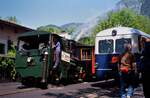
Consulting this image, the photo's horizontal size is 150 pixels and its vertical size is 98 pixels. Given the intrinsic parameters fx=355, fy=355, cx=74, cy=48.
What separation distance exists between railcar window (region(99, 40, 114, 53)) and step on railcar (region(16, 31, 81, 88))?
2.06 meters

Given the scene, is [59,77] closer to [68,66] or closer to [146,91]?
[68,66]

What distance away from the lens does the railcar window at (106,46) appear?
18.3 metres

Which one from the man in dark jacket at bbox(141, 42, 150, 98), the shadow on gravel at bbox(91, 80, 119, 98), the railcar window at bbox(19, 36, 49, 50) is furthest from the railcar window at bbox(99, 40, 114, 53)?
the man in dark jacket at bbox(141, 42, 150, 98)

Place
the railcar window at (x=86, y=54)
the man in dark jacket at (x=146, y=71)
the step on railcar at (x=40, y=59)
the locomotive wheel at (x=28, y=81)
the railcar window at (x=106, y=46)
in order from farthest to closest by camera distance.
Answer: the railcar window at (x=86, y=54), the railcar window at (x=106, y=46), the locomotive wheel at (x=28, y=81), the step on railcar at (x=40, y=59), the man in dark jacket at (x=146, y=71)

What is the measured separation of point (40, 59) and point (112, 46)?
14.6 ft

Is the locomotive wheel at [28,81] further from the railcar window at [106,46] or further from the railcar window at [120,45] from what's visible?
the railcar window at [120,45]

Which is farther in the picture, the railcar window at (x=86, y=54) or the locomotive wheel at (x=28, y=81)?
the railcar window at (x=86, y=54)

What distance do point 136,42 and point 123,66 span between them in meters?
6.32

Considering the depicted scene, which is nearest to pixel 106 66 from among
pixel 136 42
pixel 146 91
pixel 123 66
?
pixel 136 42

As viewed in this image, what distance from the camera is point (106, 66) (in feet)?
58.4

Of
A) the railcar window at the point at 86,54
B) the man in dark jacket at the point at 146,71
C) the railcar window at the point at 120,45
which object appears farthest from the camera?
the railcar window at the point at 86,54

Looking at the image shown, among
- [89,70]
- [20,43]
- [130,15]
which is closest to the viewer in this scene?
[20,43]

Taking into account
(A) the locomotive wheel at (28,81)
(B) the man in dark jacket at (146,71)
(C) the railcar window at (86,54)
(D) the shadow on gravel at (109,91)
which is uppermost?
(C) the railcar window at (86,54)

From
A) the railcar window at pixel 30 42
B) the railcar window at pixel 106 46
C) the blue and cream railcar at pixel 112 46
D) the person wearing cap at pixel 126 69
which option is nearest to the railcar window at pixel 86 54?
the blue and cream railcar at pixel 112 46
